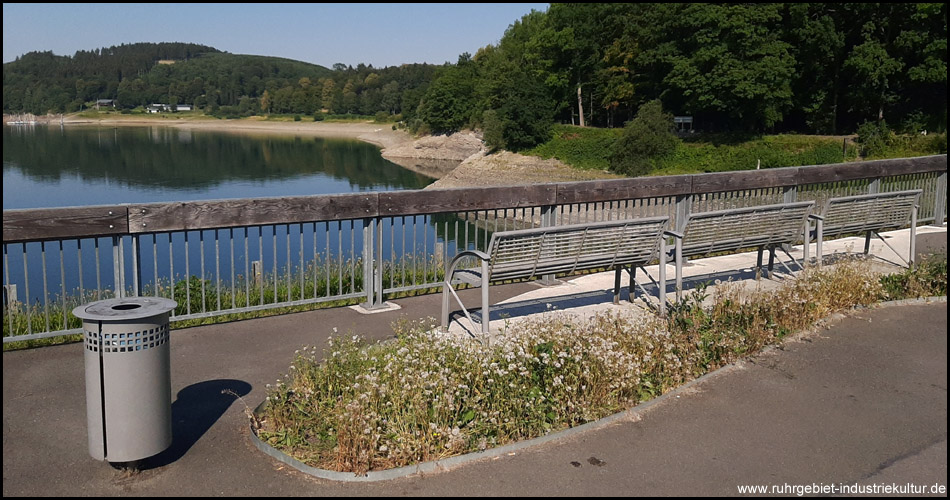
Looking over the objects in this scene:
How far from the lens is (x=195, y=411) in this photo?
5.82 metres

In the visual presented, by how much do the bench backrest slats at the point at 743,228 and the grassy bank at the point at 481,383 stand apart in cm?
120

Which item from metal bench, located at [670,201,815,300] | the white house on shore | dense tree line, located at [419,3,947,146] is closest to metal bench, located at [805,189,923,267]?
metal bench, located at [670,201,815,300]

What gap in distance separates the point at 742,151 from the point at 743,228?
157 feet

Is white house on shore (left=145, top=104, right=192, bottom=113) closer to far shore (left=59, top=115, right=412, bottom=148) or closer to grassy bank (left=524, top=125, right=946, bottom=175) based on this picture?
far shore (left=59, top=115, right=412, bottom=148)

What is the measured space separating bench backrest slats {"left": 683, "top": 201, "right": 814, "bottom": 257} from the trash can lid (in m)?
5.30

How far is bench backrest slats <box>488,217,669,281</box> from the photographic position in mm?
7465

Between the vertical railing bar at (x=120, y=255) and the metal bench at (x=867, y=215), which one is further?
the metal bench at (x=867, y=215)

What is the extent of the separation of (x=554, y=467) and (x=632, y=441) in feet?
2.16

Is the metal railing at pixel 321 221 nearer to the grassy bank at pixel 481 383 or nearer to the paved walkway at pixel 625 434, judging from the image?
the paved walkway at pixel 625 434

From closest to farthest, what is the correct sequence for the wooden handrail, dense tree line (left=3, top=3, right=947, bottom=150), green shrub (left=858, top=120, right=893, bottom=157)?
the wooden handrail, green shrub (left=858, top=120, right=893, bottom=157), dense tree line (left=3, top=3, right=947, bottom=150)

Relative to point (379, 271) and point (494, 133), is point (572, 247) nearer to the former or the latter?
point (379, 271)

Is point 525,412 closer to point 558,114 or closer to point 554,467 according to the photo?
point 554,467

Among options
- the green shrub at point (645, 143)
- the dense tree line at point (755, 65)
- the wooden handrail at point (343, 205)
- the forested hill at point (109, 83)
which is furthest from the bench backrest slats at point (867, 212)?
the forested hill at point (109, 83)

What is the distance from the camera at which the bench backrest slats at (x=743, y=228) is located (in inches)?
343
